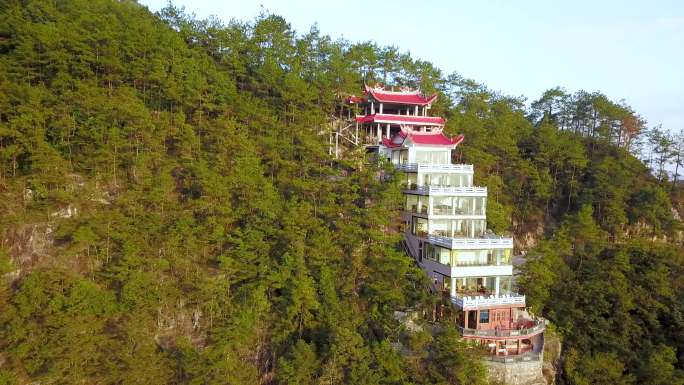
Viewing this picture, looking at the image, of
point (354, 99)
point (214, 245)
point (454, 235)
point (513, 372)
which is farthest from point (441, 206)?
point (214, 245)

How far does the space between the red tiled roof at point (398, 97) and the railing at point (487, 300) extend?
17.0 m

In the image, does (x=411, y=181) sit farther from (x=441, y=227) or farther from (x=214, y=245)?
(x=214, y=245)

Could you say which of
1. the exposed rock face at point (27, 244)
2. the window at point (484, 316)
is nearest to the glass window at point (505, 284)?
the window at point (484, 316)

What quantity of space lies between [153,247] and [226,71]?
1512 cm

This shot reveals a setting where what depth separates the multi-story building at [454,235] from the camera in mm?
19500

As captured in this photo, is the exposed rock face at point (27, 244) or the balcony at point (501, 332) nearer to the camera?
the exposed rock face at point (27, 244)

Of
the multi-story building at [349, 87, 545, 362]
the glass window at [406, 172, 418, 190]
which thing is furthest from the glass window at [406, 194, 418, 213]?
the glass window at [406, 172, 418, 190]

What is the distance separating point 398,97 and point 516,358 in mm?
20535

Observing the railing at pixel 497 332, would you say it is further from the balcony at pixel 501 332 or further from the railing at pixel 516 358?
the railing at pixel 516 358

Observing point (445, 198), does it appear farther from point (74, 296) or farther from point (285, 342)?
point (74, 296)

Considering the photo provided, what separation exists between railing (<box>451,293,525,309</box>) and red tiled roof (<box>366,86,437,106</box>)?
16988 mm

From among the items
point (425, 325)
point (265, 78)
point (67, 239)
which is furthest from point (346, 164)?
point (67, 239)

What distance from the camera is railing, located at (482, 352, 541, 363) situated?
17859 mm

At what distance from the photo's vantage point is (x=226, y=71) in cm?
2888
